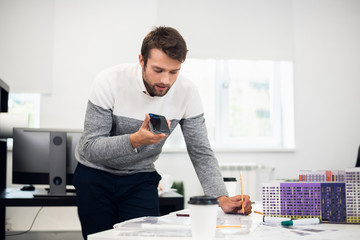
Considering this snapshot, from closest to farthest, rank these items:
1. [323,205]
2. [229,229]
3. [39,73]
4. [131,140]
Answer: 1. [229,229]
2. [323,205]
3. [131,140]
4. [39,73]

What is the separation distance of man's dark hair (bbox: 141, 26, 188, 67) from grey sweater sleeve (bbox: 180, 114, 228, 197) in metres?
0.31

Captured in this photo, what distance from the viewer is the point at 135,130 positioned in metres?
1.59

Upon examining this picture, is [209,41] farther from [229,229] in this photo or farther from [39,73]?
[229,229]

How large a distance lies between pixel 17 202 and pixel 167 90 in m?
1.24

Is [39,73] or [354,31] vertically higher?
[354,31]

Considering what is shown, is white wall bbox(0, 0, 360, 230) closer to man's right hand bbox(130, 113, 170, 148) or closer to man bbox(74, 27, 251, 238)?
man bbox(74, 27, 251, 238)

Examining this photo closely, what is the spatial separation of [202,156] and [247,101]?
2.69 metres

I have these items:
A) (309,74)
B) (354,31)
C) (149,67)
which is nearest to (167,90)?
(149,67)

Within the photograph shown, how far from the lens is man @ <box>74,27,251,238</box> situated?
1.47 meters

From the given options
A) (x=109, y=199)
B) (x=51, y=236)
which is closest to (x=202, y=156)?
(x=109, y=199)

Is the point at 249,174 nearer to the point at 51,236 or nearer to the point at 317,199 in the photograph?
the point at 51,236

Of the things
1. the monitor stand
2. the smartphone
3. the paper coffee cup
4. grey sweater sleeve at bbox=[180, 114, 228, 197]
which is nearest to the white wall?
the monitor stand

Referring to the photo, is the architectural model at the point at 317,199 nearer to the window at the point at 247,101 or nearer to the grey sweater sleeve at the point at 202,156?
the grey sweater sleeve at the point at 202,156

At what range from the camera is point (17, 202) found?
2270 mm
